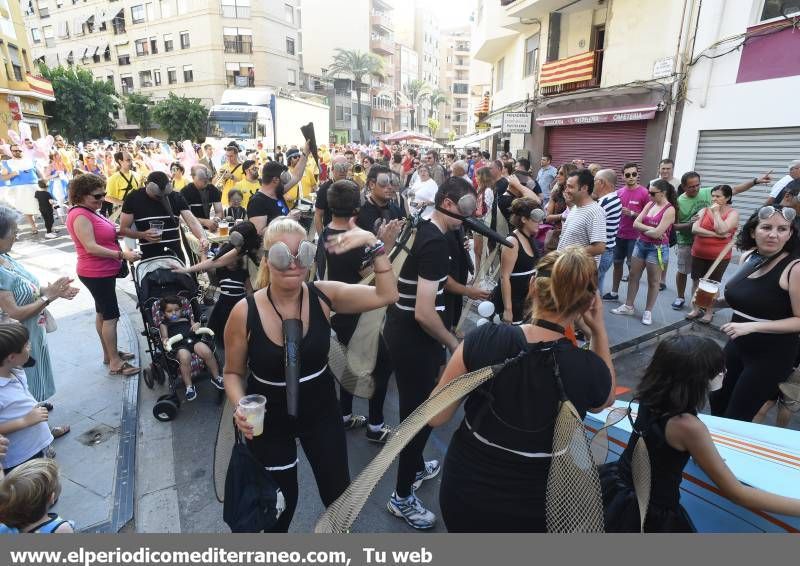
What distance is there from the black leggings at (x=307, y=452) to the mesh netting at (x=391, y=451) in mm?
468

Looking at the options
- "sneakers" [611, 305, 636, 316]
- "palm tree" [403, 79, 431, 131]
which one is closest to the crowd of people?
"sneakers" [611, 305, 636, 316]

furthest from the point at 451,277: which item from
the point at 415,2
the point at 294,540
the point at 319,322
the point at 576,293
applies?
the point at 415,2

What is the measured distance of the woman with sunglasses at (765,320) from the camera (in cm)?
282

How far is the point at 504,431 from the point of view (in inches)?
62.9

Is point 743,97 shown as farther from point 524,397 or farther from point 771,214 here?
point 524,397

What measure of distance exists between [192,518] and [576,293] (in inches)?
107

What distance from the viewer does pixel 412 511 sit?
2.75 metres

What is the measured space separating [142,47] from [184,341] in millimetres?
A: 52259

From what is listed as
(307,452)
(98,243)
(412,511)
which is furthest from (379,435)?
(98,243)

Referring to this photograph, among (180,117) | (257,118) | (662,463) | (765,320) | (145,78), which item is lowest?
(662,463)

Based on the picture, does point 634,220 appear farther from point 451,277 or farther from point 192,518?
point 192,518

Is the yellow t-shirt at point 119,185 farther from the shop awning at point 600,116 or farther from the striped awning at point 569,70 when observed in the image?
the striped awning at point 569,70

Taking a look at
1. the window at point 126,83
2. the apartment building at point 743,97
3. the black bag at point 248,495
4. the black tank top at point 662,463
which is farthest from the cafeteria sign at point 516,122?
the window at point 126,83

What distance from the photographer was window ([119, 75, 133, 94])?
45.9m
